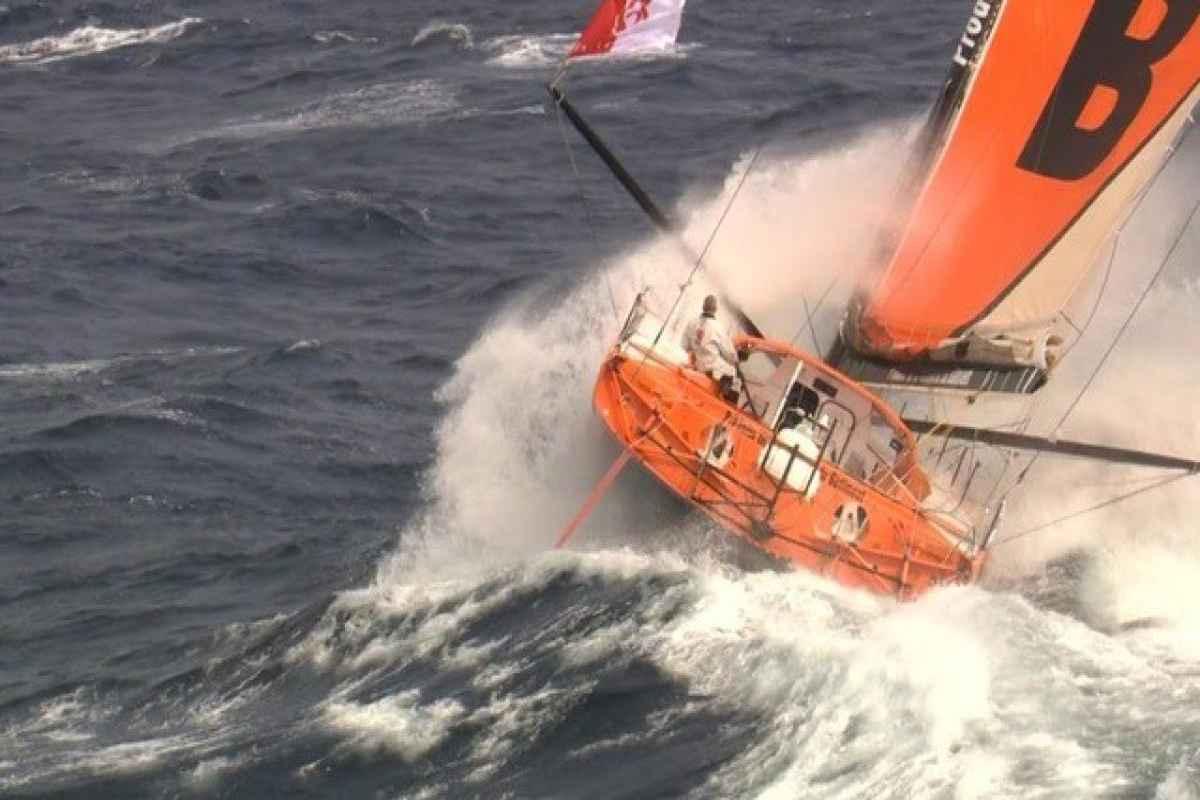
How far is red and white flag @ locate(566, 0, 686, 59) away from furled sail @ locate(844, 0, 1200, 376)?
3.42 metres

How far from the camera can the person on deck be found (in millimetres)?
23812

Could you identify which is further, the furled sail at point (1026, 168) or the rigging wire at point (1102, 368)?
the rigging wire at point (1102, 368)

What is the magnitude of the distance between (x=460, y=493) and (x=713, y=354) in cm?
347

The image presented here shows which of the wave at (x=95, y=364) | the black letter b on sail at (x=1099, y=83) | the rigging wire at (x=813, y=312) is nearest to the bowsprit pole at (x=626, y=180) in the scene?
the rigging wire at (x=813, y=312)

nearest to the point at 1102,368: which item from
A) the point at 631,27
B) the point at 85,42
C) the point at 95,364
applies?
the point at 631,27

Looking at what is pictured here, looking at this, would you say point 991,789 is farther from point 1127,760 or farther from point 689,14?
point 689,14

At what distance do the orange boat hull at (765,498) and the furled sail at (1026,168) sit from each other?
2.50 m

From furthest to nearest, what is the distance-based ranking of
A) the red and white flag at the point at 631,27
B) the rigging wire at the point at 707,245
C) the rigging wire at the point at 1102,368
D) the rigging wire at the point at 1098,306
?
the rigging wire at the point at 1098,306, the rigging wire at the point at 1102,368, the rigging wire at the point at 707,245, the red and white flag at the point at 631,27

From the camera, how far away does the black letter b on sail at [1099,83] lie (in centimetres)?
2322

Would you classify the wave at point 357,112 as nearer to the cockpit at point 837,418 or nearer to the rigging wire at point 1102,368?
the rigging wire at point 1102,368

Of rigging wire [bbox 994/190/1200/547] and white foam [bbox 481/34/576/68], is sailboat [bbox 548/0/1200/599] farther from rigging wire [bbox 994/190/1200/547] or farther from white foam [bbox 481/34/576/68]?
white foam [bbox 481/34/576/68]

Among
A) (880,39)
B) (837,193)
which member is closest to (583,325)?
(837,193)

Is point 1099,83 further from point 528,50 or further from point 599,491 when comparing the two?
point 528,50

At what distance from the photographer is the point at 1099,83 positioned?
2353cm
